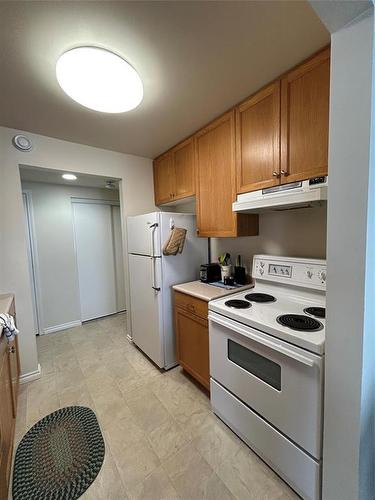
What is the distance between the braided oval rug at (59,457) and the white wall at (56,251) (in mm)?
1836

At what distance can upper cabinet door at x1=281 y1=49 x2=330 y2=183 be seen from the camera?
3.92 feet

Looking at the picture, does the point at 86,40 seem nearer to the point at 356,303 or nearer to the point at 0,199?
the point at 0,199

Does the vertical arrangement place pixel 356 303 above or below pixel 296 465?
above

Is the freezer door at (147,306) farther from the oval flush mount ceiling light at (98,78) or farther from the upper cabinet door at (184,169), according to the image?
the oval flush mount ceiling light at (98,78)

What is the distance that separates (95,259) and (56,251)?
57cm

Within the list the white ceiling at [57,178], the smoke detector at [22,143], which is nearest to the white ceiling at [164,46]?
the smoke detector at [22,143]

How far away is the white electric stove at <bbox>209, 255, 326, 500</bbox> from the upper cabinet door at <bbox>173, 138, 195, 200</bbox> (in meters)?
1.12

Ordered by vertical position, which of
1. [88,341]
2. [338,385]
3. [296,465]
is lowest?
[88,341]

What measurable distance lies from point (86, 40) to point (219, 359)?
2029 millimetres

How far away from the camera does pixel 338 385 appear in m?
0.87

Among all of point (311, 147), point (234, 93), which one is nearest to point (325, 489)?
point (311, 147)

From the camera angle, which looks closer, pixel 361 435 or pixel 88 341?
pixel 361 435

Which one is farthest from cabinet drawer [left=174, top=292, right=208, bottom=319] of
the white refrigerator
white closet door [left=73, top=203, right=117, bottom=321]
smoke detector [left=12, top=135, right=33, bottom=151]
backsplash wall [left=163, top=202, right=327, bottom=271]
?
white closet door [left=73, top=203, right=117, bottom=321]

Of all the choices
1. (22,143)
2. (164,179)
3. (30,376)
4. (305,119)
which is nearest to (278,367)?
(305,119)
